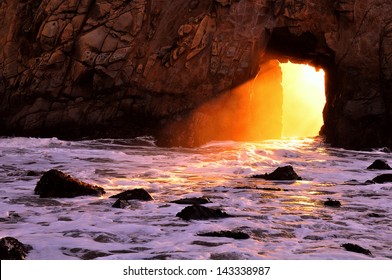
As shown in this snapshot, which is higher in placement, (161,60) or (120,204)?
(161,60)

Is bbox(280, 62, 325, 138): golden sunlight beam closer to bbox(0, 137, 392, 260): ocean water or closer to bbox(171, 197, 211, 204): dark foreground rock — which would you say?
bbox(0, 137, 392, 260): ocean water

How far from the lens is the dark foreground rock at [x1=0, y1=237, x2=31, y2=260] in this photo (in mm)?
5793

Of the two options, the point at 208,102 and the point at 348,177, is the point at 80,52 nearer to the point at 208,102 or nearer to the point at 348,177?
the point at 208,102

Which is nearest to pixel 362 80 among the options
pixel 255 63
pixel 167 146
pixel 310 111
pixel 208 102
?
pixel 255 63

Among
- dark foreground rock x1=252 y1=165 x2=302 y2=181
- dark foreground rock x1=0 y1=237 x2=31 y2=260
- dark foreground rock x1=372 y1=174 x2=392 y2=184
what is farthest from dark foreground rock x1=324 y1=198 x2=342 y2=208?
dark foreground rock x1=0 y1=237 x2=31 y2=260

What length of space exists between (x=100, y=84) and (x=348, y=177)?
11.9m

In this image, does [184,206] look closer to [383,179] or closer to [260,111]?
[383,179]

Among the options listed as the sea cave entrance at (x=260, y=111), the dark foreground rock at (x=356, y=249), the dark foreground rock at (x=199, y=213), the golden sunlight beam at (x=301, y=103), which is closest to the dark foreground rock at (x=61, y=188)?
the dark foreground rock at (x=199, y=213)

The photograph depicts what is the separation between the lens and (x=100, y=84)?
22.2 m

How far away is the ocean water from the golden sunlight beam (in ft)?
110

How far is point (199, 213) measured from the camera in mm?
8234

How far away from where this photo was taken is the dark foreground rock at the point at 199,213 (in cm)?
816

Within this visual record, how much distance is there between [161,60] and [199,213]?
1499 centimetres

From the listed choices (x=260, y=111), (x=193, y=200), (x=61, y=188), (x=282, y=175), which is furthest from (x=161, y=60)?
(x=193, y=200)
